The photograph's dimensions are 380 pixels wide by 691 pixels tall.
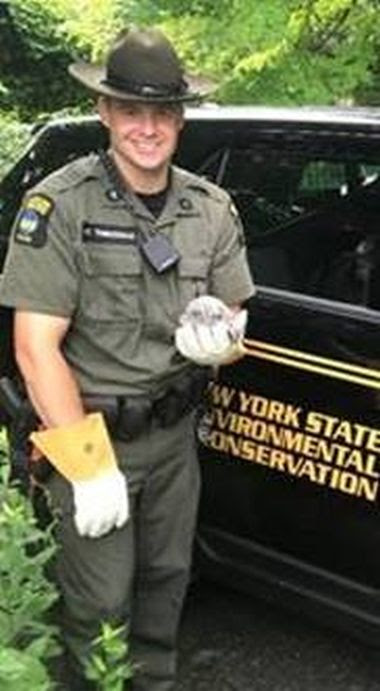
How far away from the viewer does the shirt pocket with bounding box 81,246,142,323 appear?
3051mm

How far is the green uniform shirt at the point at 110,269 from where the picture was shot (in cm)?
301

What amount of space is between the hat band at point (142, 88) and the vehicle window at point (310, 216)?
764 mm

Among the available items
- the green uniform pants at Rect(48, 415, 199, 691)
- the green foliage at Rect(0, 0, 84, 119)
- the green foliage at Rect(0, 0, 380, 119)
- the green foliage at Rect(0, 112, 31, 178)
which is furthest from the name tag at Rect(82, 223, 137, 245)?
the green foliage at Rect(0, 0, 84, 119)

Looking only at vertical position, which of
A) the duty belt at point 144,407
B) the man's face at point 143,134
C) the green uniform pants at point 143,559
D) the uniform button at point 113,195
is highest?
the man's face at point 143,134

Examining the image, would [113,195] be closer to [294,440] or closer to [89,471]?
[89,471]

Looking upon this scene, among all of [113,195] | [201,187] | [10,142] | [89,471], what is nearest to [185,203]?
[201,187]

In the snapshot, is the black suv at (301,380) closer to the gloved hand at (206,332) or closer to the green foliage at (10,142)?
the gloved hand at (206,332)

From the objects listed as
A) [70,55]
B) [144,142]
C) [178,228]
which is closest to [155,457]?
[178,228]

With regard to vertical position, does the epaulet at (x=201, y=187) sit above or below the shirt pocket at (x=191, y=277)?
above

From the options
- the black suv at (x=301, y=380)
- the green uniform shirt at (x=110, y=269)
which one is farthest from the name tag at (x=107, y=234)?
the black suv at (x=301, y=380)

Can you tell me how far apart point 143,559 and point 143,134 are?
1057 millimetres

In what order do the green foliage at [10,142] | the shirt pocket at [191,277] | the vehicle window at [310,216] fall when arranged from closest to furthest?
the shirt pocket at [191,277], the vehicle window at [310,216], the green foliage at [10,142]

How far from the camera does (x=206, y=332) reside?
3.06m

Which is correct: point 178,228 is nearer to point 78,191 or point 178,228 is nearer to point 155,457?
point 78,191
